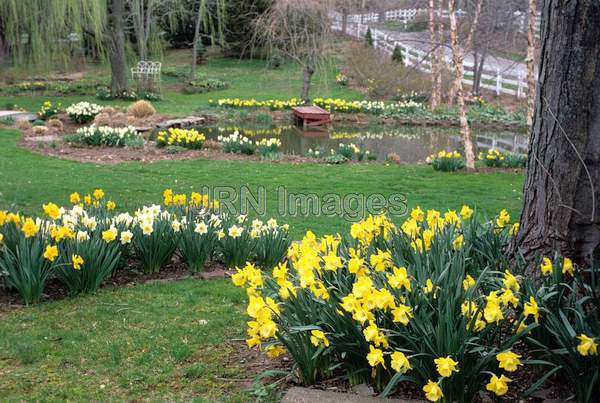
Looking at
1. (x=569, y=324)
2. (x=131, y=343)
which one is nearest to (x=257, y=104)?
(x=131, y=343)

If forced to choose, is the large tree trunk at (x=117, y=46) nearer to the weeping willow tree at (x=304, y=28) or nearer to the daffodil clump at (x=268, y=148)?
the weeping willow tree at (x=304, y=28)

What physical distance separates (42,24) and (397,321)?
53.4 feet

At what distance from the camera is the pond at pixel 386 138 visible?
15898mm

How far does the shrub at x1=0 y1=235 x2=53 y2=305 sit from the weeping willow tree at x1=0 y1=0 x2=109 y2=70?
1150 cm

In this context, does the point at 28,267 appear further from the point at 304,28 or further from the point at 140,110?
the point at 304,28

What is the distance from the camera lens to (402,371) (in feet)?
8.78

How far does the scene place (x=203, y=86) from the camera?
28.2 m

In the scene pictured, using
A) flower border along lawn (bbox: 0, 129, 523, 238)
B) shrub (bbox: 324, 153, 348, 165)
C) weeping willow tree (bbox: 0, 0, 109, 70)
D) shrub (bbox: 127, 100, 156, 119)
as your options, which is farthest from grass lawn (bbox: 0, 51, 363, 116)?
flower border along lawn (bbox: 0, 129, 523, 238)

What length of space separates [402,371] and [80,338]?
2.08 metres

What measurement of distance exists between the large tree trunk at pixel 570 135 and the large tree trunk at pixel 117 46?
2048 centimetres

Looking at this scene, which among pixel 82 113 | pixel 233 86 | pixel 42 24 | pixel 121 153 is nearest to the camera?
pixel 121 153

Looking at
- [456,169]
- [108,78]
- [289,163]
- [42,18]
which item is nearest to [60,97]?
[108,78]

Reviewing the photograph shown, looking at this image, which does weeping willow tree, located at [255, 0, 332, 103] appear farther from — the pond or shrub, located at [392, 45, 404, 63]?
shrub, located at [392, 45, 404, 63]

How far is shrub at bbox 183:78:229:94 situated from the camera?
2748cm
